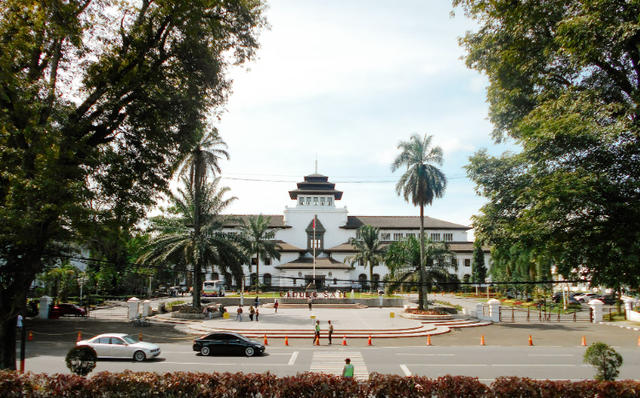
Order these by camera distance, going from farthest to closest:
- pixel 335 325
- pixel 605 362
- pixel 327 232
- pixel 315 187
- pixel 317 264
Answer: pixel 315 187, pixel 327 232, pixel 317 264, pixel 335 325, pixel 605 362

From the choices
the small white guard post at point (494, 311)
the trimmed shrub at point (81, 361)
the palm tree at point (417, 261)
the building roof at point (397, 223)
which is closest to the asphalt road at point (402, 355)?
the trimmed shrub at point (81, 361)

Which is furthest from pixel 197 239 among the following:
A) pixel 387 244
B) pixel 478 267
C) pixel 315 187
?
pixel 478 267

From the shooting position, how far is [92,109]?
13133mm

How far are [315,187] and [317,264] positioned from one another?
58.2 ft

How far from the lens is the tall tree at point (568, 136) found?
10.8 metres

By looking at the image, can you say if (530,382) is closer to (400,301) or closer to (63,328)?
(63,328)

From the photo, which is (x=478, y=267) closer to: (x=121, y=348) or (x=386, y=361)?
(x=386, y=361)

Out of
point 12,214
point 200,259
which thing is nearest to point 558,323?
point 200,259

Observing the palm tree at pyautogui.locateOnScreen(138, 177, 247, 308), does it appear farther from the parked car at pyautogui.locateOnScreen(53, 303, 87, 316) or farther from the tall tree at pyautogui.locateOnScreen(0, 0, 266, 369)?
the tall tree at pyautogui.locateOnScreen(0, 0, 266, 369)

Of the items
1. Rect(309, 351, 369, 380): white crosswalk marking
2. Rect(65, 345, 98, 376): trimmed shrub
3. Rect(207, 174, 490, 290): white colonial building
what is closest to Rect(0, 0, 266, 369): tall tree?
Rect(65, 345, 98, 376): trimmed shrub

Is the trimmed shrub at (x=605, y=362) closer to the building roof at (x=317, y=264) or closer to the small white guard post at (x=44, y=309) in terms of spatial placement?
the small white guard post at (x=44, y=309)

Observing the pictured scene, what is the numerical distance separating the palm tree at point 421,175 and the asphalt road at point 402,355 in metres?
10.3

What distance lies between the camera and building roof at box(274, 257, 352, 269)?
212 feet

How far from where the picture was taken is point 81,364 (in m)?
12.8
